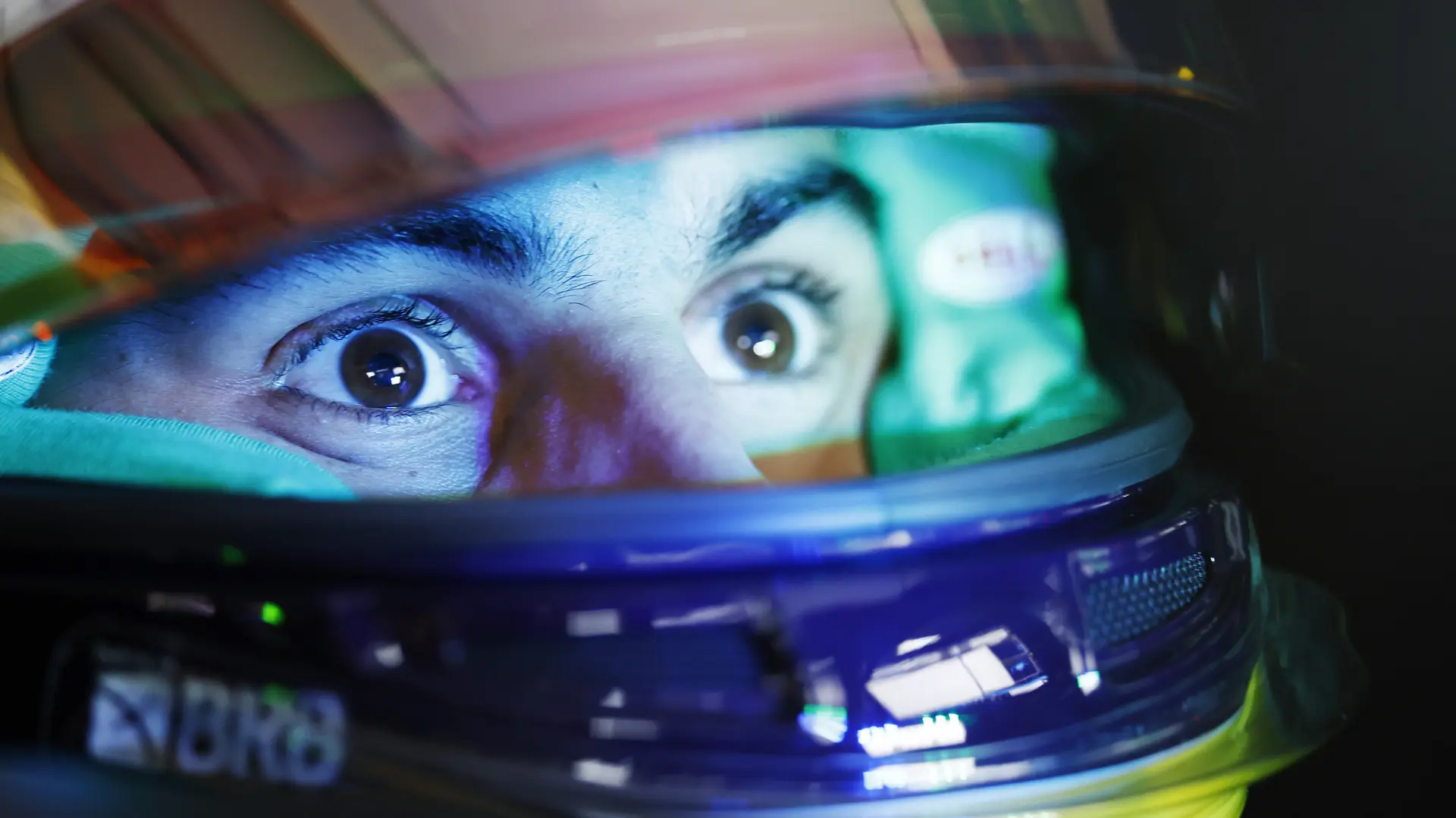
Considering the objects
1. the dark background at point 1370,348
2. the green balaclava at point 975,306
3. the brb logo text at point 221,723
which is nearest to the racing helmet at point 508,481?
the brb logo text at point 221,723

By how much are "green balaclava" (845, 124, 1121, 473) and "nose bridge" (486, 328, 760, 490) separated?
0.22 metres

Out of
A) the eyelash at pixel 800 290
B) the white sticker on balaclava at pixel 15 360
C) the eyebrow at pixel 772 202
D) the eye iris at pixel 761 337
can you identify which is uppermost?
the eyebrow at pixel 772 202

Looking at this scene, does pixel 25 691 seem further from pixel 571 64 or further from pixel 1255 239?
pixel 1255 239

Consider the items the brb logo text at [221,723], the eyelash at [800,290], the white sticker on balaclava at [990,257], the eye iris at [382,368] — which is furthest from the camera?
the white sticker on balaclava at [990,257]

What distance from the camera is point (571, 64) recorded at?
451 mm

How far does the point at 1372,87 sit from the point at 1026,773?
669 mm

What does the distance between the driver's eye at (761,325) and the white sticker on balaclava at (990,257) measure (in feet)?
0.33

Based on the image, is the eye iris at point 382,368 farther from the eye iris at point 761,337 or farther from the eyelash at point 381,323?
the eye iris at point 761,337

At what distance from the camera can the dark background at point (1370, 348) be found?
0.84 meters

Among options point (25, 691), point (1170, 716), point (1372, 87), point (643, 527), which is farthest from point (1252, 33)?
point (25, 691)

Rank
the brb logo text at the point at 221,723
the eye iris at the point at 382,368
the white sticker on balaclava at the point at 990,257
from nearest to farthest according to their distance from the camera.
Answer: the brb logo text at the point at 221,723
the eye iris at the point at 382,368
the white sticker on balaclava at the point at 990,257

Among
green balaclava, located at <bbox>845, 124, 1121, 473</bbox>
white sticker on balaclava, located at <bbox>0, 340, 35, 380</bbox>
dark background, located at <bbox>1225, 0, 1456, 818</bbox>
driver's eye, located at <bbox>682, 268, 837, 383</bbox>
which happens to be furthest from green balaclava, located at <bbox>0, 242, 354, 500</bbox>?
dark background, located at <bbox>1225, 0, 1456, 818</bbox>

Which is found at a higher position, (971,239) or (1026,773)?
(971,239)

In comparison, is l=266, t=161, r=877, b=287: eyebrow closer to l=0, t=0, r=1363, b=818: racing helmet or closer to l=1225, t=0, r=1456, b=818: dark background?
l=0, t=0, r=1363, b=818: racing helmet
